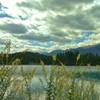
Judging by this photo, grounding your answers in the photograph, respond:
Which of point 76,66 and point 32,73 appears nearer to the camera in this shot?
point 32,73

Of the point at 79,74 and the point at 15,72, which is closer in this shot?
the point at 15,72

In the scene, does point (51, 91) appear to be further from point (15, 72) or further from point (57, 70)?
point (15, 72)

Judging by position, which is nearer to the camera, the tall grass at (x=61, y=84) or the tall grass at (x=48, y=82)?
the tall grass at (x=48, y=82)

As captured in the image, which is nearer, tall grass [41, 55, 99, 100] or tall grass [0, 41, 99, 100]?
tall grass [0, 41, 99, 100]

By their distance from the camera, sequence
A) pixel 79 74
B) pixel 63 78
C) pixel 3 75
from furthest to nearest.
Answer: pixel 79 74 → pixel 63 78 → pixel 3 75

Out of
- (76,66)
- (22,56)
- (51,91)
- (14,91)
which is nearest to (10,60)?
(22,56)

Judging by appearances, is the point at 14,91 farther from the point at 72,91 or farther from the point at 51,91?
the point at 72,91

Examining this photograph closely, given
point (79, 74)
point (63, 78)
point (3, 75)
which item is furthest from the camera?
point (79, 74)

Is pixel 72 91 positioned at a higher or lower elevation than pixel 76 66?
lower

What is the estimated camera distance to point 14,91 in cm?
736

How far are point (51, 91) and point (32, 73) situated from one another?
62 cm

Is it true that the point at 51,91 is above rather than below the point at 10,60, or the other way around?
below

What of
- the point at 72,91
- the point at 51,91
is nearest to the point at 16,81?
the point at 51,91

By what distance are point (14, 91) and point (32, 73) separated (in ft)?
2.20
